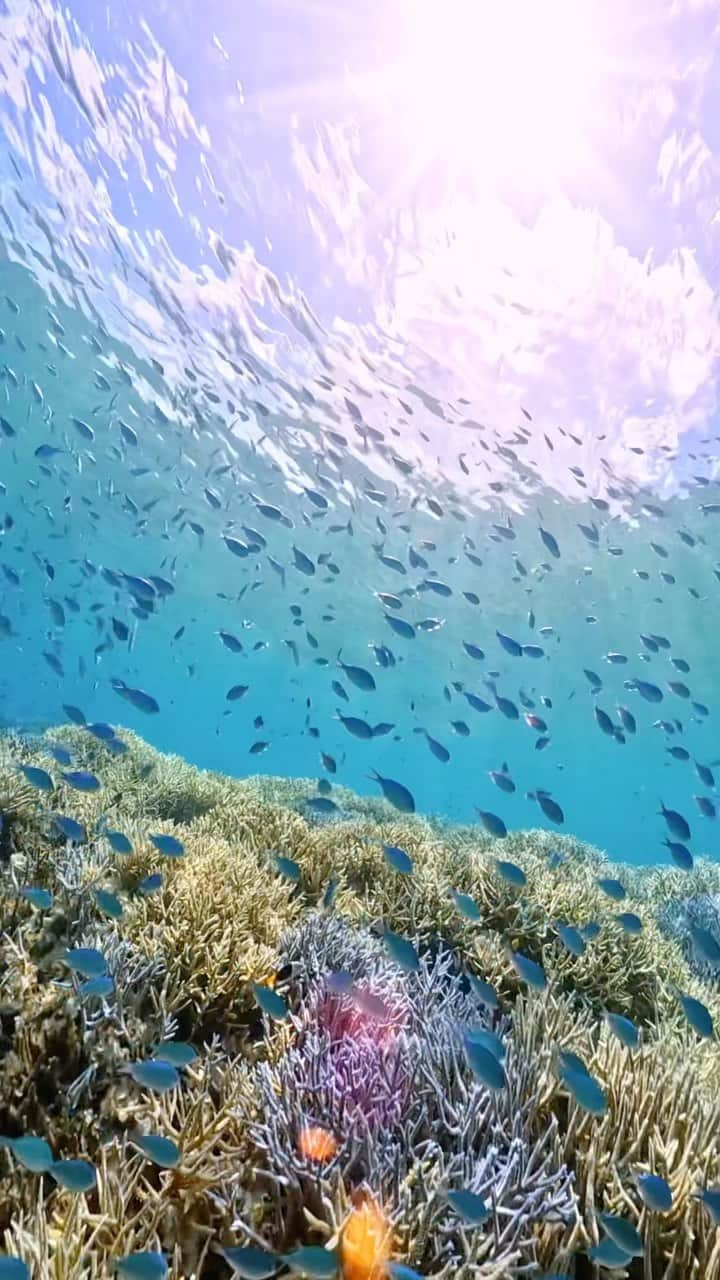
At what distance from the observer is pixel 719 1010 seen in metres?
5.56

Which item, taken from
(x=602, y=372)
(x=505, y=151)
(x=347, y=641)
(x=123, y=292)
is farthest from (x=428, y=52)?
(x=347, y=641)

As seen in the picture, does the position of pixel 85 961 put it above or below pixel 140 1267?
above

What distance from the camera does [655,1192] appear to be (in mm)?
2279

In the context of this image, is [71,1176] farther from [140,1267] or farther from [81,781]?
[81,781]

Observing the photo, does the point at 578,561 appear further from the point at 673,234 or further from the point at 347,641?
the point at 347,641

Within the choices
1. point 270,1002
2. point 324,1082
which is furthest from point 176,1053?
point 324,1082

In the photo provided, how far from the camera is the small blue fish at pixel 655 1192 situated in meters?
2.28

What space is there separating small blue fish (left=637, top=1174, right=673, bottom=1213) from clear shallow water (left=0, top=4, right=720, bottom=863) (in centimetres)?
455

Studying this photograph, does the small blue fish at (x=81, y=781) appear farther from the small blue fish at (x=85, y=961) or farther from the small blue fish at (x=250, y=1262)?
the small blue fish at (x=250, y=1262)

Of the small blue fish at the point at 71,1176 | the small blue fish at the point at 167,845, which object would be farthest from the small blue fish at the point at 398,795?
the small blue fish at the point at 71,1176

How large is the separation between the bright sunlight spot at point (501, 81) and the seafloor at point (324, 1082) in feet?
52.8

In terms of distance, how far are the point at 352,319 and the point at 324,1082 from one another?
65.2ft

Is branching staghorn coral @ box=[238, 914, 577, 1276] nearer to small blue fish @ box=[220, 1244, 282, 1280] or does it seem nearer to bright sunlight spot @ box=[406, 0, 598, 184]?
small blue fish @ box=[220, 1244, 282, 1280]

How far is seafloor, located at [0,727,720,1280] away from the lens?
93.4 inches
